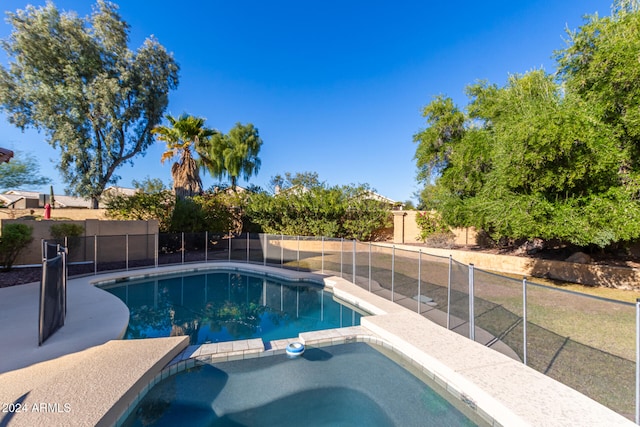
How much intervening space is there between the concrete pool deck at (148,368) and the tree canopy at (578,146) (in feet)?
18.3

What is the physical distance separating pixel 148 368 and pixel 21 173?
20.5 metres

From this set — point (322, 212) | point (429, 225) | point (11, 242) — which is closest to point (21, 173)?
point (11, 242)

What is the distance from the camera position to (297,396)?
3.97 m

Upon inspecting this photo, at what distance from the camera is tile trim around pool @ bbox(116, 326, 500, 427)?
140 inches

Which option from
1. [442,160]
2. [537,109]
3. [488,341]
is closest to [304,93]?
[442,160]

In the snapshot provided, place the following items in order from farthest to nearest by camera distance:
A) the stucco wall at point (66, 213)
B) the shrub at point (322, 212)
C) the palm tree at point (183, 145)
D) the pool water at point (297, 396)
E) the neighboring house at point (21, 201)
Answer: the neighboring house at point (21, 201), the shrub at point (322, 212), the palm tree at point (183, 145), the stucco wall at point (66, 213), the pool water at point (297, 396)

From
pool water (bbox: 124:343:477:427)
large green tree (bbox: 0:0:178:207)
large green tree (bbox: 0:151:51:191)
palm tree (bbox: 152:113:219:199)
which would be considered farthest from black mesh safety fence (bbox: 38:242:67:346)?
large green tree (bbox: 0:151:51:191)

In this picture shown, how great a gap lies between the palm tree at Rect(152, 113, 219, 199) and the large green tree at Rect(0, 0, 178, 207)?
89.6 inches

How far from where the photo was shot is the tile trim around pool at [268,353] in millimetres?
3553

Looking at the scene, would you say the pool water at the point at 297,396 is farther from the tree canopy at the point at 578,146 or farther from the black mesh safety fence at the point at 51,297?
the tree canopy at the point at 578,146

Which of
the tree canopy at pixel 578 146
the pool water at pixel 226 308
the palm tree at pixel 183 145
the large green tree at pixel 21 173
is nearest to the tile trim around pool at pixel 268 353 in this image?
the pool water at pixel 226 308

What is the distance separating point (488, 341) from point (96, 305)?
817cm

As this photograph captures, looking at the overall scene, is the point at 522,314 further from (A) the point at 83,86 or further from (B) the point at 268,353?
(A) the point at 83,86

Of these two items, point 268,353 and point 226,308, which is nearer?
point 268,353
